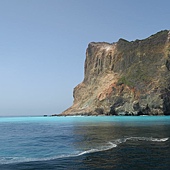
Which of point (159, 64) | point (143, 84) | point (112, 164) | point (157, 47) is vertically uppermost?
point (157, 47)

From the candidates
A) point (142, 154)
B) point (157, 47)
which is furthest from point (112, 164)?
point (157, 47)

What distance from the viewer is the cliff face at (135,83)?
14900cm

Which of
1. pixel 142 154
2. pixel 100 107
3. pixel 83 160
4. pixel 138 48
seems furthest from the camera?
pixel 138 48

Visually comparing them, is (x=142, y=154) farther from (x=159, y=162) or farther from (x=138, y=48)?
(x=138, y=48)

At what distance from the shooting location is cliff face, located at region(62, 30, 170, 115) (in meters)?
149

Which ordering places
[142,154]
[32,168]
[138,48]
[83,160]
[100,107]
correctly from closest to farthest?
1. [32,168]
2. [83,160]
3. [142,154]
4. [100,107]
5. [138,48]

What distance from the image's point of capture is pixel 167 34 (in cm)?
17462

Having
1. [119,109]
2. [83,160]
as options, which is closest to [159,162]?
[83,160]

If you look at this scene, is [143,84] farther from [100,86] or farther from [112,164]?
[112,164]

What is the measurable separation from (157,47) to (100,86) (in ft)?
167

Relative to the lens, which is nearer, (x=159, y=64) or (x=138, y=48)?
(x=159, y=64)

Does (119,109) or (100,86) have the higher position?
(100,86)

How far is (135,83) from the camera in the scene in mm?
164875

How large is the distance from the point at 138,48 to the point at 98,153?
163 meters
